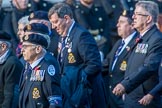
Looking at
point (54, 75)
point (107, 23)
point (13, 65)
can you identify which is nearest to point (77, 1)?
point (107, 23)

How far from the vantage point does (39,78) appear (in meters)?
8.25

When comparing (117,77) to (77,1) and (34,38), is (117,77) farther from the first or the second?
(77,1)

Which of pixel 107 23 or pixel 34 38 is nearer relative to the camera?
pixel 34 38

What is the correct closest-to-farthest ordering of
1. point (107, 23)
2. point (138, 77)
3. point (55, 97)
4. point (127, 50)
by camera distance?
point (55, 97), point (138, 77), point (127, 50), point (107, 23)

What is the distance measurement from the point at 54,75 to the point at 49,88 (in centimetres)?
16

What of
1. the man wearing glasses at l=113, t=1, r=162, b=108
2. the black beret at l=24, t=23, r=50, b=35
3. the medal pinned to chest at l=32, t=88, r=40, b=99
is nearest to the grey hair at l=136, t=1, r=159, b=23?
the man wearing glasses at l=113, t=1, r=162, b=108

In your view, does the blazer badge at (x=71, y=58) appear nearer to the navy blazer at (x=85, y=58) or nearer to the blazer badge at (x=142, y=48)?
the navy blazer at (x=85, y=58)

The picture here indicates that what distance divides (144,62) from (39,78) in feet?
4.61

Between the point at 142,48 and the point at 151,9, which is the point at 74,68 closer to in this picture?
the point at 142,48

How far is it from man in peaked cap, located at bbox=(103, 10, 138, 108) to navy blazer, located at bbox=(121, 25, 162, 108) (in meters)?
1.39

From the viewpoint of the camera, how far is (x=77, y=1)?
48.7 feet

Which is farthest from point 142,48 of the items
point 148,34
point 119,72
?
point 119,72

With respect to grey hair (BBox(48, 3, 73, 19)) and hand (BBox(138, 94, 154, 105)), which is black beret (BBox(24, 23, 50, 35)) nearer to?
grey hair (BBox(48, 3, 73, 19))

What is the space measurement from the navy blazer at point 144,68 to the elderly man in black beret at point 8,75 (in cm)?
140
